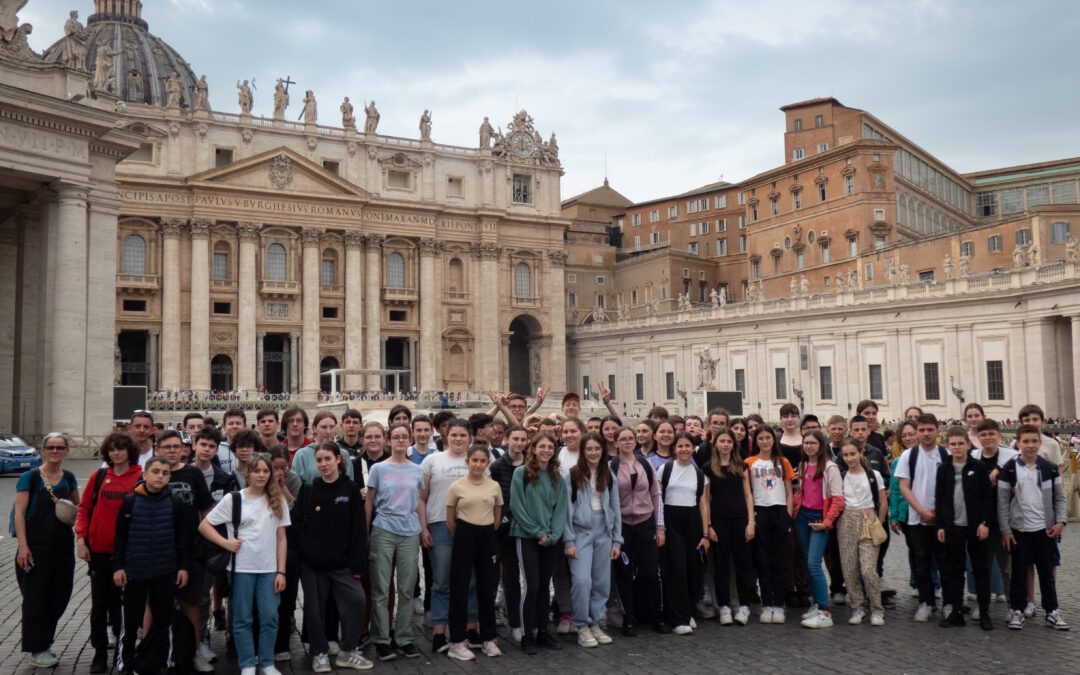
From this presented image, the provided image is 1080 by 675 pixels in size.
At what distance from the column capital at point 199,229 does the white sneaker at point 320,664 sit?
163ft

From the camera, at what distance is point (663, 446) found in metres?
9.80

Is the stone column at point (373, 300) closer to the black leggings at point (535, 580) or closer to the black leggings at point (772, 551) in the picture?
the black leggings at point (772, 551)

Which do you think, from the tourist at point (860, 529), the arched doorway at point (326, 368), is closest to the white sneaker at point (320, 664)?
the tourist at point (860, 529)

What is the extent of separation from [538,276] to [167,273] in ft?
82.3

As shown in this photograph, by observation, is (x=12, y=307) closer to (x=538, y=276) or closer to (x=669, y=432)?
(x=669, y=432)

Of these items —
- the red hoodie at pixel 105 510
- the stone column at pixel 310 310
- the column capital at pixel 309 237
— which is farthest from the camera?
the column capital at pixel 309 237

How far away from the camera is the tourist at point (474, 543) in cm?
845

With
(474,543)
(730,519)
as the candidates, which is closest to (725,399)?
(730,519)

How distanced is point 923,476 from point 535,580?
4.49 meters

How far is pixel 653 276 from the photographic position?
67.8 m

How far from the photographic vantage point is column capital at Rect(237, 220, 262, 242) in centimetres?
5453

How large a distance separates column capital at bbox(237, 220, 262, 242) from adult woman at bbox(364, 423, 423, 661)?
1948 inches

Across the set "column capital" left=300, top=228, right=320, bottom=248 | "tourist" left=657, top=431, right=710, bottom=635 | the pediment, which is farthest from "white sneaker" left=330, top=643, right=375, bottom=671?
"column capital" left=300, top=228, right=320, bottom=248

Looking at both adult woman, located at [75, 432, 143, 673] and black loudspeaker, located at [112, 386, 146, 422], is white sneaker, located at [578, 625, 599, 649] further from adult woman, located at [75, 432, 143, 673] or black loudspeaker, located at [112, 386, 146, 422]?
black loudspeaker, located at [112, 386, 146, 422]
